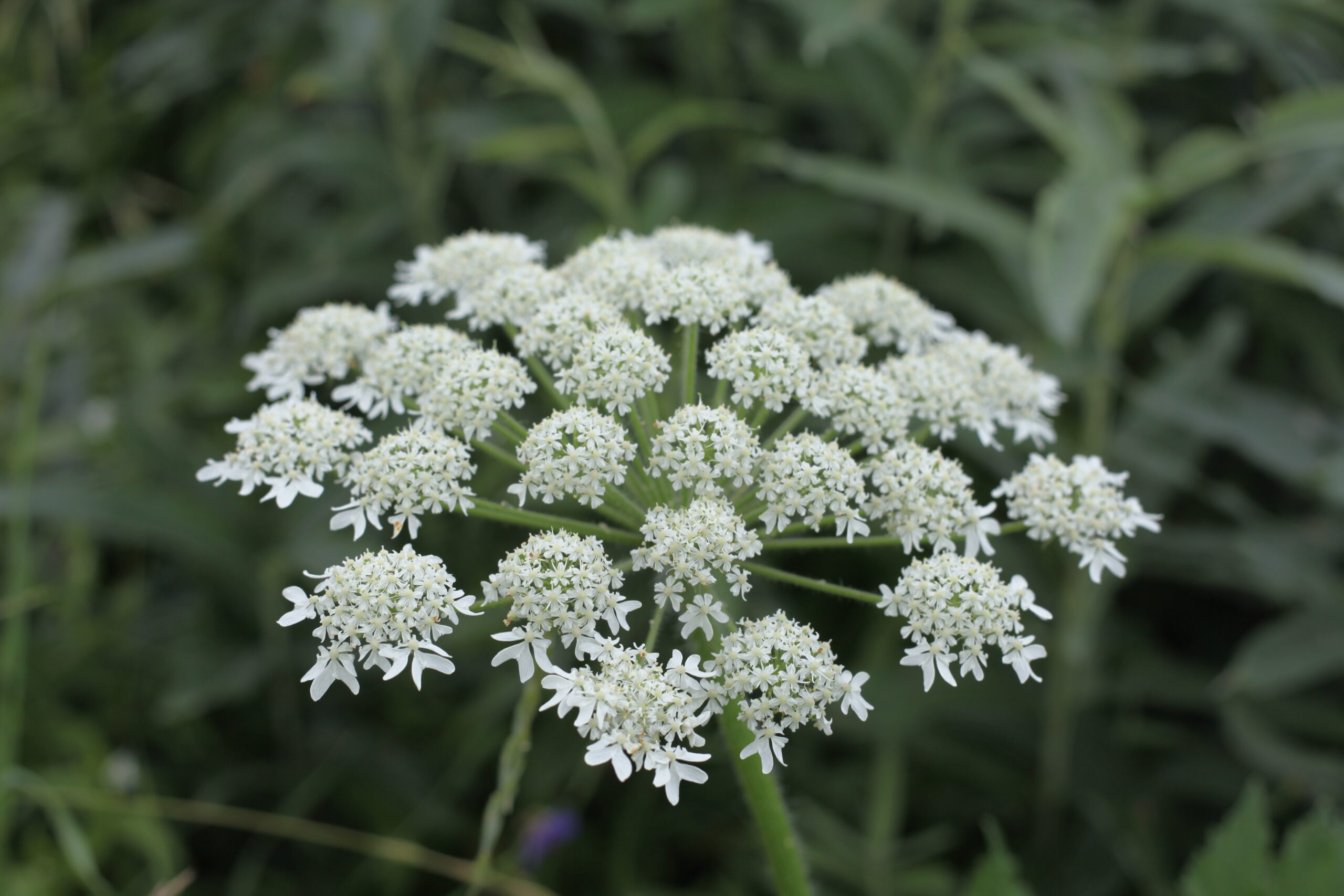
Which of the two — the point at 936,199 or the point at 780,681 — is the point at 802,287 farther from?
the point at 780,681

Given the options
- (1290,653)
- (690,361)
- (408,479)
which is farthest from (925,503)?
(1290,653)

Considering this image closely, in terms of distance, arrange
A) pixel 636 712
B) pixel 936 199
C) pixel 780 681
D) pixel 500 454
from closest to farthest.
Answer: pixel 636 712, pixel 780 681, pixel 500 454, pixel 936 199

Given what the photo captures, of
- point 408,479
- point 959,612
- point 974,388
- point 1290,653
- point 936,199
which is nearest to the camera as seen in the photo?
point 959,612

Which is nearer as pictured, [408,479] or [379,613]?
[379,613]

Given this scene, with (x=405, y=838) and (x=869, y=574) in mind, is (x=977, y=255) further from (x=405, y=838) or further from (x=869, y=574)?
(x=405, y=838)

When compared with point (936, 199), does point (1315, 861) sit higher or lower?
lower

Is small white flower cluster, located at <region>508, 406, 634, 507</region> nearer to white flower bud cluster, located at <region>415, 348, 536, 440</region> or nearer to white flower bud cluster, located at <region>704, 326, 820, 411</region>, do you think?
white flower bud cluster, located at <region>415, 348, 536, 440</region>
